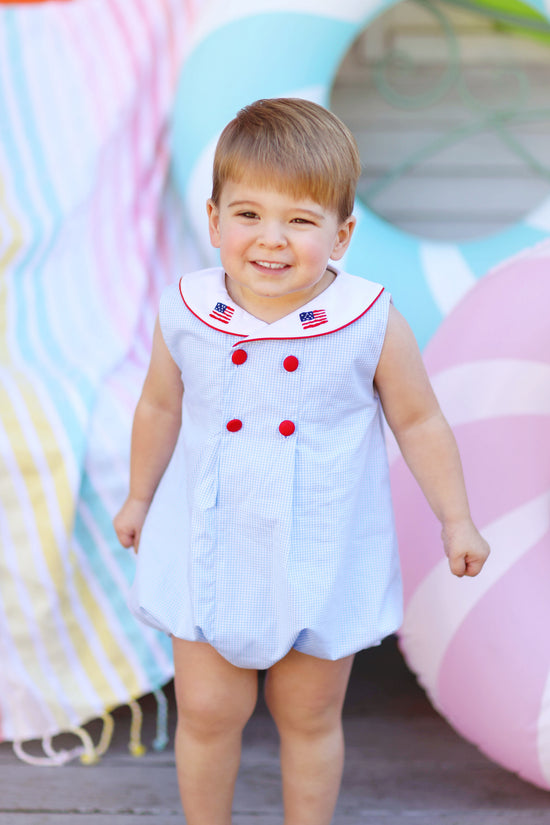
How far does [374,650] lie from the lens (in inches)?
78.7

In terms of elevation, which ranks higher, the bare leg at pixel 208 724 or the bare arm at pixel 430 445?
the bare arm at pixel 430 445

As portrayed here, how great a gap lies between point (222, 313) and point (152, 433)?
22 centimetres

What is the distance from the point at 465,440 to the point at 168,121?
42.6 inches

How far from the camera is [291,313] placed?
1098mm

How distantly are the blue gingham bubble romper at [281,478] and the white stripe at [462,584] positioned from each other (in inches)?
9.9

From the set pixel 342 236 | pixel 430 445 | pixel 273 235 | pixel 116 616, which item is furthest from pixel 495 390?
pixel 116 616

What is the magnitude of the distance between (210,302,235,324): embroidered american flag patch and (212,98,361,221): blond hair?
0.14 metres

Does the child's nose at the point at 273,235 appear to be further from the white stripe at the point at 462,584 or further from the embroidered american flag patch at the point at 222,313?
the white stripe at the point at 462,584

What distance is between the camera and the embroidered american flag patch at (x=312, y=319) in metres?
1.08

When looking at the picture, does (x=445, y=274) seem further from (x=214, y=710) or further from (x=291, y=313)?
(x=214, y=710)

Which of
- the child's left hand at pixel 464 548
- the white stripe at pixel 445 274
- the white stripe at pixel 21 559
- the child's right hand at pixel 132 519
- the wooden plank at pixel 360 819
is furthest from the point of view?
the white stripe at pixel 445 274

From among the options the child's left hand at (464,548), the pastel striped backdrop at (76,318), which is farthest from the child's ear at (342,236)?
the pastel striped backdrop at (76,318)

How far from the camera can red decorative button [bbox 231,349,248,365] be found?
1.08m

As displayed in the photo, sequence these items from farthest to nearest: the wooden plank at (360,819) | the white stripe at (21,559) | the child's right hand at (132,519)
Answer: the white stripe at (21,559) < the wooden plank at (360,819) < the child's right hand at (132,519)
